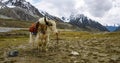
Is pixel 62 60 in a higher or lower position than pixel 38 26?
lower

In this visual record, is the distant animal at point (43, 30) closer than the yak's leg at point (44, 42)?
Yes

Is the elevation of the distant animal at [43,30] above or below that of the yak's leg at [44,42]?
above

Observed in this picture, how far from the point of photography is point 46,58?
16.7 metres

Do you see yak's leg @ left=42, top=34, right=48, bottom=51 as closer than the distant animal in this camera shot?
No

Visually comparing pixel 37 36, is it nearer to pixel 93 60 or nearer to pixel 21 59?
pixel 21 59

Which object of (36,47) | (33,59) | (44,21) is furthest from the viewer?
(36,47)

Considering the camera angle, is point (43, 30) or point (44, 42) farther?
point (44, 42)

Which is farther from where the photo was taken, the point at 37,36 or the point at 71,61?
the point at 37,36

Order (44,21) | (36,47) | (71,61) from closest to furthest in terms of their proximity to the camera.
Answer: (71,61) → (44,21) → (36,47)

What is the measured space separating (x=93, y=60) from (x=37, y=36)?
487 centimetres

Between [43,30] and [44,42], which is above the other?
[43,30]

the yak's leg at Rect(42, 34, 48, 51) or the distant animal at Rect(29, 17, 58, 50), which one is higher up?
the distant animal at Rect(29, 17, 58, 50)

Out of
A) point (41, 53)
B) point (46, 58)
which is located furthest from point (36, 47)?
point (46, 58)

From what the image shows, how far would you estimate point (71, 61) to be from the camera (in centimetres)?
1530
